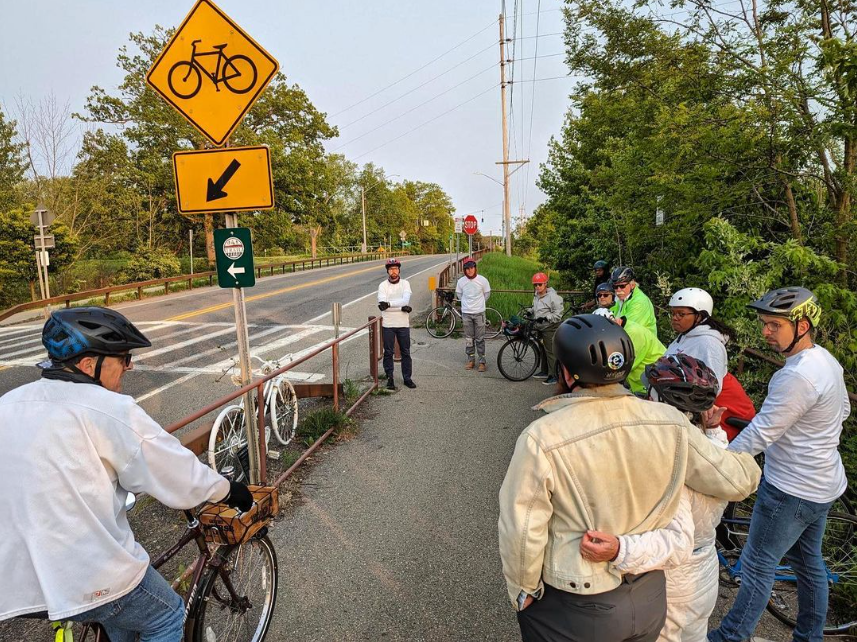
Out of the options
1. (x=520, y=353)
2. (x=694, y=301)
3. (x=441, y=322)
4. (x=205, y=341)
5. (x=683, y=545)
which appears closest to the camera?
(x=683, y=545)

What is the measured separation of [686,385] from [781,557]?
1.31 m

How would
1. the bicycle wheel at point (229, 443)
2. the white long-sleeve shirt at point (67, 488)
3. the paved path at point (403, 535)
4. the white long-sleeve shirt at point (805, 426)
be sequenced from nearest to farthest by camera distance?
the white long-sleeve shirt at point (67, 488)
the white long-sleeve shirt at point (805, 426)
the paved path at point (403, 535)
the bicycle wheel at point (229, 443)

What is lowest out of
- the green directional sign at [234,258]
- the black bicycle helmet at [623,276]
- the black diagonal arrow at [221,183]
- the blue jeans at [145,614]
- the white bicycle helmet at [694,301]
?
the blue jeans at [145,614]

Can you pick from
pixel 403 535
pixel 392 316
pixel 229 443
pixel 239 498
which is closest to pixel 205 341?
pixel 392 316

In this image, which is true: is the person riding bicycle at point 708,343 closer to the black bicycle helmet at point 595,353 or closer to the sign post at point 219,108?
the black bicycle helmet at point 595,353

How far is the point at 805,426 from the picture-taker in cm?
253

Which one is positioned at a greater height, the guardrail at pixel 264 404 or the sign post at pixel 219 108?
the sign post at pixel 219 108

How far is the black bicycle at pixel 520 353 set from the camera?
851 cm

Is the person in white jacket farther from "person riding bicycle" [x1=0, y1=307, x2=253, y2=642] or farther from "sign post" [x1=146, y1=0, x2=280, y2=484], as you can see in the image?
"sign post" [x1=146, y1=0, x2=280, y2=484]

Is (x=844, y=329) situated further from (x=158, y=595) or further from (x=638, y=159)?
(x=158, y=595)

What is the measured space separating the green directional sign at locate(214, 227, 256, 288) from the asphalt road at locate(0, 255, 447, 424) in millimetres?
2872

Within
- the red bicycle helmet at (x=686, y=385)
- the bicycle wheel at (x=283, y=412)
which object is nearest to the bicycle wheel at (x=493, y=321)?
the bicycle wheel at (x=283, y=412)

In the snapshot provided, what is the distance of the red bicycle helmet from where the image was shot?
6.88 feet

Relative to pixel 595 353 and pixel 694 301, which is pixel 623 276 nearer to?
pixel 694 301
